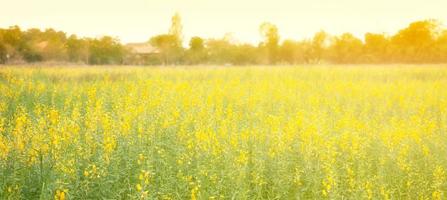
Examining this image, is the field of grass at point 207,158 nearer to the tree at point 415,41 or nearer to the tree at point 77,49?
the tree at point 77,49

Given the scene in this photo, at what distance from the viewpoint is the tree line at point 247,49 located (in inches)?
1513

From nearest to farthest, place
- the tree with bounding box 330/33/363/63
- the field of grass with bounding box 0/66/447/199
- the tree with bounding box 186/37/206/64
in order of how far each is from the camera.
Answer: the field of grass with bounding box 0/66/447/199
the tree with bounding box 186/37/206/64
the tree with bounding box 330/33/363/63

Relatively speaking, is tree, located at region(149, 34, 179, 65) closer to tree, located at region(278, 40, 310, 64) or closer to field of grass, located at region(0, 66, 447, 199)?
tree, located at region(278, 40, 310, 64)

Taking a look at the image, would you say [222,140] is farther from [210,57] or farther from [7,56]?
[210,57]

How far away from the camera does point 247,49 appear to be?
50.4m

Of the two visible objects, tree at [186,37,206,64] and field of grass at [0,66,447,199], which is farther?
tree at [186,37,206,64]

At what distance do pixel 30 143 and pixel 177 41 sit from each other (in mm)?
40771

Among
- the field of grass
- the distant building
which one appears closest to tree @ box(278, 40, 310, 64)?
the distant building

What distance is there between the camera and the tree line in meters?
38.4

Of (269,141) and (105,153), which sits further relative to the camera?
(269,141)

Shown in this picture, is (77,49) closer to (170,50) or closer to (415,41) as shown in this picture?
(170,50)

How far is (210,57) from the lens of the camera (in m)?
48.1

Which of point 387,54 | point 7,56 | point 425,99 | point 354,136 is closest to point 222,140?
point 354,136

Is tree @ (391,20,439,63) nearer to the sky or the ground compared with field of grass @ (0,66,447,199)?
nearer to the sky
